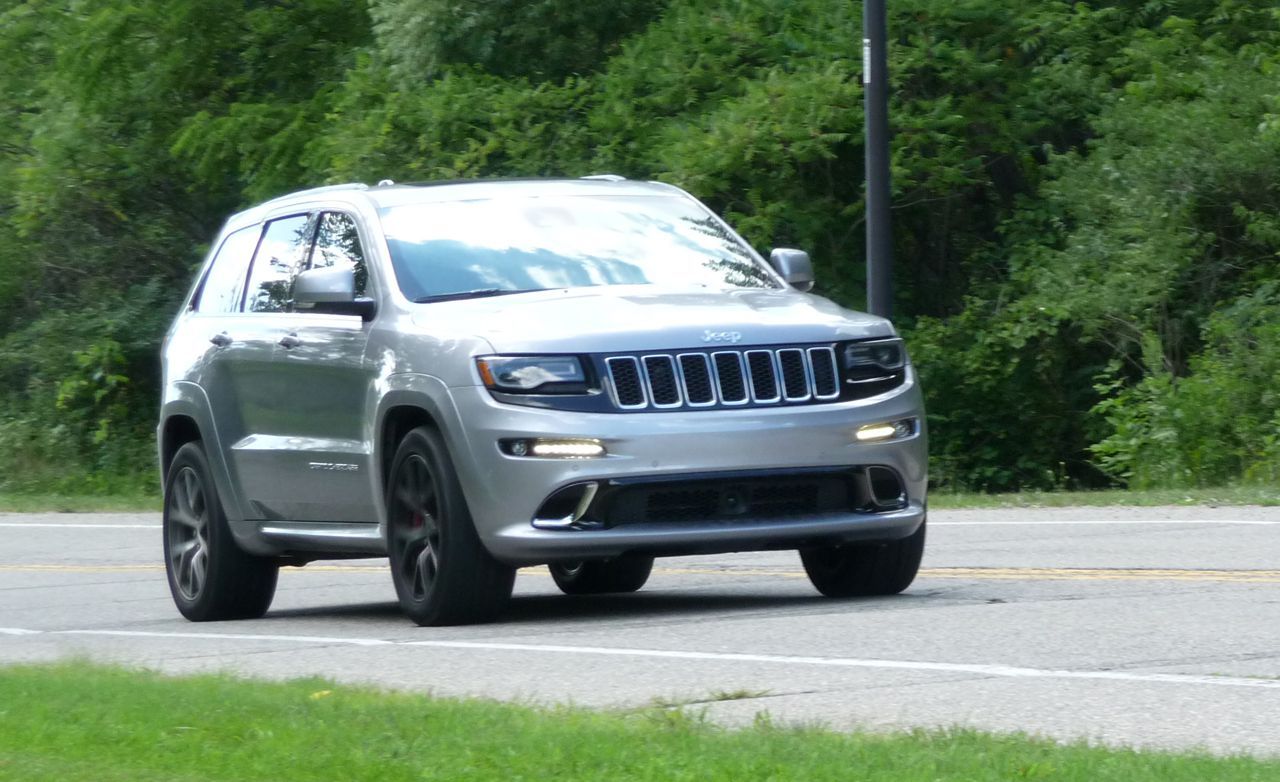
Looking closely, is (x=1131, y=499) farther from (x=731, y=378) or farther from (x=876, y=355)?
(x=731, y=378)

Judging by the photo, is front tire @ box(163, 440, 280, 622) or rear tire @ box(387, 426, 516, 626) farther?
front tire @ box(163, 440, 280, 622)

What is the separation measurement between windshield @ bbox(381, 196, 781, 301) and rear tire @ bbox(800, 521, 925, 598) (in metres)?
1.20

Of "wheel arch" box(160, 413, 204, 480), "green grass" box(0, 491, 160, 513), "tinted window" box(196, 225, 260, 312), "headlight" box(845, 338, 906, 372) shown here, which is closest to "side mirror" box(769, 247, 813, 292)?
"headlight" box(845, 338, 906, 372)

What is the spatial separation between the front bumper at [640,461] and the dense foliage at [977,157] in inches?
449

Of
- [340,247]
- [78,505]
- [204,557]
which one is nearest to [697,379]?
[340,247]

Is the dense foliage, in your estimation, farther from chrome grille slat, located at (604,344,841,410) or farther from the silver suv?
chrome grille slat, located at (604,344,841,410)

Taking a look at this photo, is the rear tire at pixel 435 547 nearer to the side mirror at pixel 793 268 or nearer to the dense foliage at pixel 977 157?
the side mirror at pixel 793 268

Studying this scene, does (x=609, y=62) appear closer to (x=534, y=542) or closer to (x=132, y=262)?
(x=132, y=262)

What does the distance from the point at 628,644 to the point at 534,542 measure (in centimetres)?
57

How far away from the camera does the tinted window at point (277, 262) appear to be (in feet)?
35.6

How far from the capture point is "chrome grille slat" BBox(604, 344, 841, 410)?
352 inches

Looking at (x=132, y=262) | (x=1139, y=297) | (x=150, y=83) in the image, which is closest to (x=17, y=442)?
(x=132, y=262)

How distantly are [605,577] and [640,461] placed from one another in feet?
8.75

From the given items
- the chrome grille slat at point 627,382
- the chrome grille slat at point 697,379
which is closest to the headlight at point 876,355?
the chrome grille slat at point 697,379
